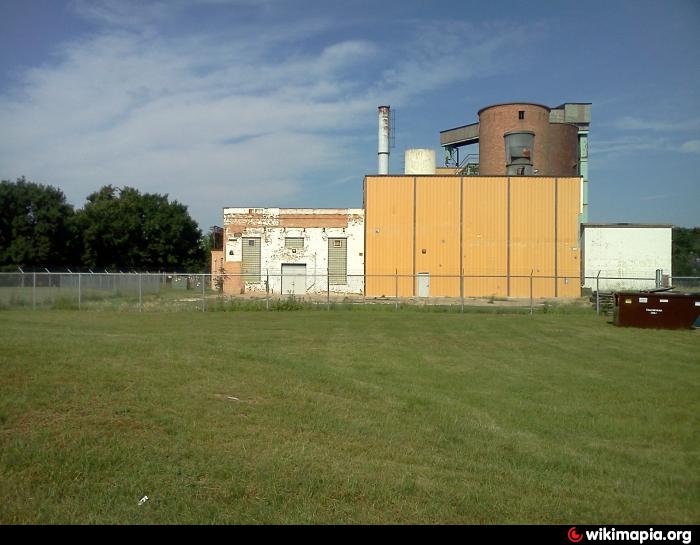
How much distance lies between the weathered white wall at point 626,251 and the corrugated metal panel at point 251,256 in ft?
81.0

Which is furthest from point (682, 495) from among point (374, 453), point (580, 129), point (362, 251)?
point (580, 129)

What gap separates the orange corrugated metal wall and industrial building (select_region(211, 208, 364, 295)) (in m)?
2.21

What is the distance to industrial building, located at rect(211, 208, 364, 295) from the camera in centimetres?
5212

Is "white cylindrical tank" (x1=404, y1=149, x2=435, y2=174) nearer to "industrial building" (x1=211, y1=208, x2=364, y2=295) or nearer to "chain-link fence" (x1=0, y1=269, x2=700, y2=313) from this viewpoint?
"industrial building" (x1=211, y1=208, x2=364, y2=295)

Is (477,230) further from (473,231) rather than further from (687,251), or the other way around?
(687,251)

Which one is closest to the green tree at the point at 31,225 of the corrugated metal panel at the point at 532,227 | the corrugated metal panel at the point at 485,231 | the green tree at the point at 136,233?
the green tree at the point at 136,233

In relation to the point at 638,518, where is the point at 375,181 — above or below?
above

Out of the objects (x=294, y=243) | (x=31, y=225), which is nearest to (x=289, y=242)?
(x=294, y=243)

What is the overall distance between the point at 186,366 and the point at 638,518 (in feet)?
23.5

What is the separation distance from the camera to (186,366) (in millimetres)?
10789

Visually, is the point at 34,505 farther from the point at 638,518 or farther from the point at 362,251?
the point at 362,251

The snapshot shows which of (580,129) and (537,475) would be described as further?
(580,129)

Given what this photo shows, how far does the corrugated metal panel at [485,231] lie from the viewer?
164 feet

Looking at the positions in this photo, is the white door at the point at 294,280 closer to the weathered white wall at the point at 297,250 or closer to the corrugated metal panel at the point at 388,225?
the weathered white wall at the point at 297,250
